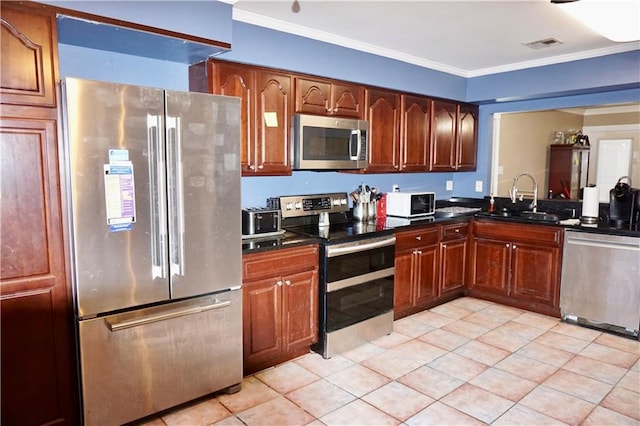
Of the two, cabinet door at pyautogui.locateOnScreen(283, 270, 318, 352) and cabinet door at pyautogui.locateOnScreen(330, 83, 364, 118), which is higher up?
cabinet door at pyautogui.locateOnScreen(330, 83, 364, 118)

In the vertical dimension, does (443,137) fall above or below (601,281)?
above

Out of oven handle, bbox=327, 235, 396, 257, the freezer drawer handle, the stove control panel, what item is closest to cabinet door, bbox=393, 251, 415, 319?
oven handle, bbox=327, 235, 396, 257

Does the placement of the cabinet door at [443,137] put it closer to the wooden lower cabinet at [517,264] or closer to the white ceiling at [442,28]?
the white ceiling at [442,28]

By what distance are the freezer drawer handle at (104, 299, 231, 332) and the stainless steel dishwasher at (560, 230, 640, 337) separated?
10.0 ft

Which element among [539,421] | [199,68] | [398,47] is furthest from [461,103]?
[539,421]

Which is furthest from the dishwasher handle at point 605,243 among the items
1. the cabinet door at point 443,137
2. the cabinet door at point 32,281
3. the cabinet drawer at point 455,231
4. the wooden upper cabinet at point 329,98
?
the cabinet door at point 32,281

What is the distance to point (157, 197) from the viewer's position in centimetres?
224

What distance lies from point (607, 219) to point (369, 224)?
2.35 meters

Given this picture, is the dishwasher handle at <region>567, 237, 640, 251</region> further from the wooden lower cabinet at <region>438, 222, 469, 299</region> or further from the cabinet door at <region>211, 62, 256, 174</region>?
the cabinet door at <region>211, 62, 256, 174</region>

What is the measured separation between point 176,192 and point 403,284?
89.1 inches

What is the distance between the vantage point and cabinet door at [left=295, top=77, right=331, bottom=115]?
329 centimetres

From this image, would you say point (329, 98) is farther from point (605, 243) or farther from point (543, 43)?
point (605, 243)

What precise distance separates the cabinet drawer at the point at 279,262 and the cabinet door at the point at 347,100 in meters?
1.23

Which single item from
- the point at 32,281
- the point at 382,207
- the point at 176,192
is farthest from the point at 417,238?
the point at 32,281
